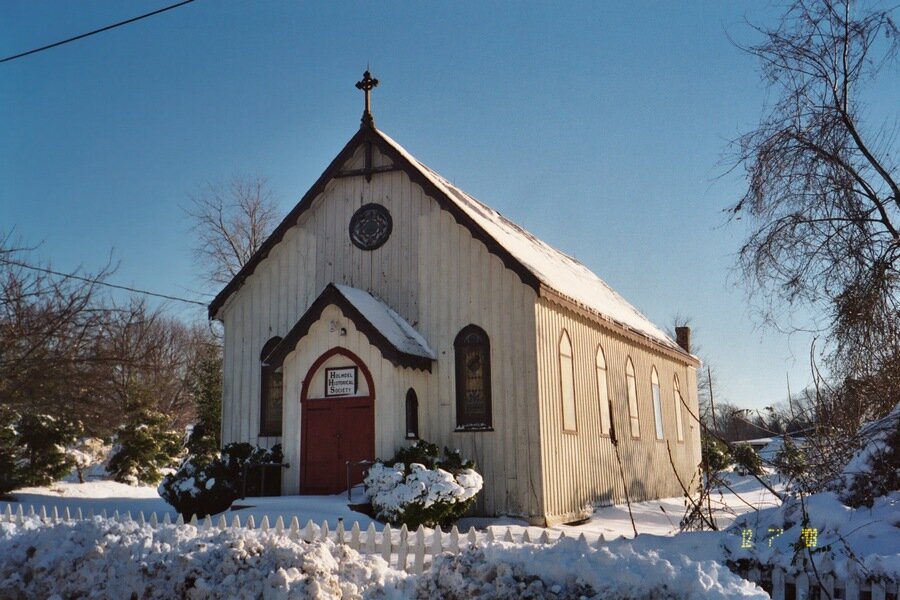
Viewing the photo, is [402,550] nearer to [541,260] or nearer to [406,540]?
Answer: [406,540]

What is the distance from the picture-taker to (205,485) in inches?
611

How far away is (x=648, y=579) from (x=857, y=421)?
15.0 ft

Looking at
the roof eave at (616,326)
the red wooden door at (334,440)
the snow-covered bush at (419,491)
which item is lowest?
the snow-covered bush at (419,491)

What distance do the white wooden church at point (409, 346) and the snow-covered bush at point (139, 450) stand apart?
1303 cm

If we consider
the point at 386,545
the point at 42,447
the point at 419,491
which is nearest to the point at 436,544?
the point at 386,545

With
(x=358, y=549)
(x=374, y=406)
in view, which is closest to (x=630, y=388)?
(x=374, y=406)

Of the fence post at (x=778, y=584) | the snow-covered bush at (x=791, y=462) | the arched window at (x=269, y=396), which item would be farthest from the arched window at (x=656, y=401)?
the fence post at (x=778, y=584)

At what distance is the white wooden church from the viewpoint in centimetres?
1650

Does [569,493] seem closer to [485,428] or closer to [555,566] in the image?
[485,428]

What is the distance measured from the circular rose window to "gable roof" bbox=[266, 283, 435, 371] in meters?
1.37

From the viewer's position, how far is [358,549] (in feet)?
29.1

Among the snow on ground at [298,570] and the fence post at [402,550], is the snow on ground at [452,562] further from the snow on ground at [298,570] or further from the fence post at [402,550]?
the fence post at [402,550]

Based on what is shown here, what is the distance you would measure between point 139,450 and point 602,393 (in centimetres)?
1817

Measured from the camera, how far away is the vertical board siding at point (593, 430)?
17.0 metres
